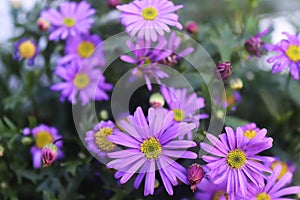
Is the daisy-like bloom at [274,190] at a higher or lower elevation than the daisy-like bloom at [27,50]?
lower

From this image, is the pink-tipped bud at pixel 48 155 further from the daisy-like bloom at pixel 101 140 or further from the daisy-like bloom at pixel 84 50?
the daisy-like bloom at pixel 84 50

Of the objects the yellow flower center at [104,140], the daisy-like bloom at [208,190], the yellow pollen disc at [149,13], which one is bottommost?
the daisy-like bloom at [208,190]

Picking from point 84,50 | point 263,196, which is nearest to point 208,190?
point 263,196

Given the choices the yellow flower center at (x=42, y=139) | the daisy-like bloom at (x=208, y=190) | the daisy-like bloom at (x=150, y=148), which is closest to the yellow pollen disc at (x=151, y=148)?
the daisy-like bloom at (x=150, y=148)

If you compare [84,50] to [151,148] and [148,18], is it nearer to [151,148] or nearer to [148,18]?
[148,18]

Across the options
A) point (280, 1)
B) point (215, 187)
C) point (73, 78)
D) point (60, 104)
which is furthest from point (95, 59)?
point (280, 1)

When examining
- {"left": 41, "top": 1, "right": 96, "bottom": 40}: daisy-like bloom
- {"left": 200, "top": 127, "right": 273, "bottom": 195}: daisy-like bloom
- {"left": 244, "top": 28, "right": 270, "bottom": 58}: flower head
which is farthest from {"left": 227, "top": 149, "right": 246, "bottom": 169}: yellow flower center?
{"left": 41, "top": 1, "right": 96, "bottom": 40}: daisy-like bloom

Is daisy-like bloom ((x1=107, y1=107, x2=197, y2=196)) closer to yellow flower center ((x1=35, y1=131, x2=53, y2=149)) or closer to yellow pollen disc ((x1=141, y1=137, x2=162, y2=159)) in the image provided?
yellow pollen disc ((x1=141, y1=137, x2=162, y2=159))
